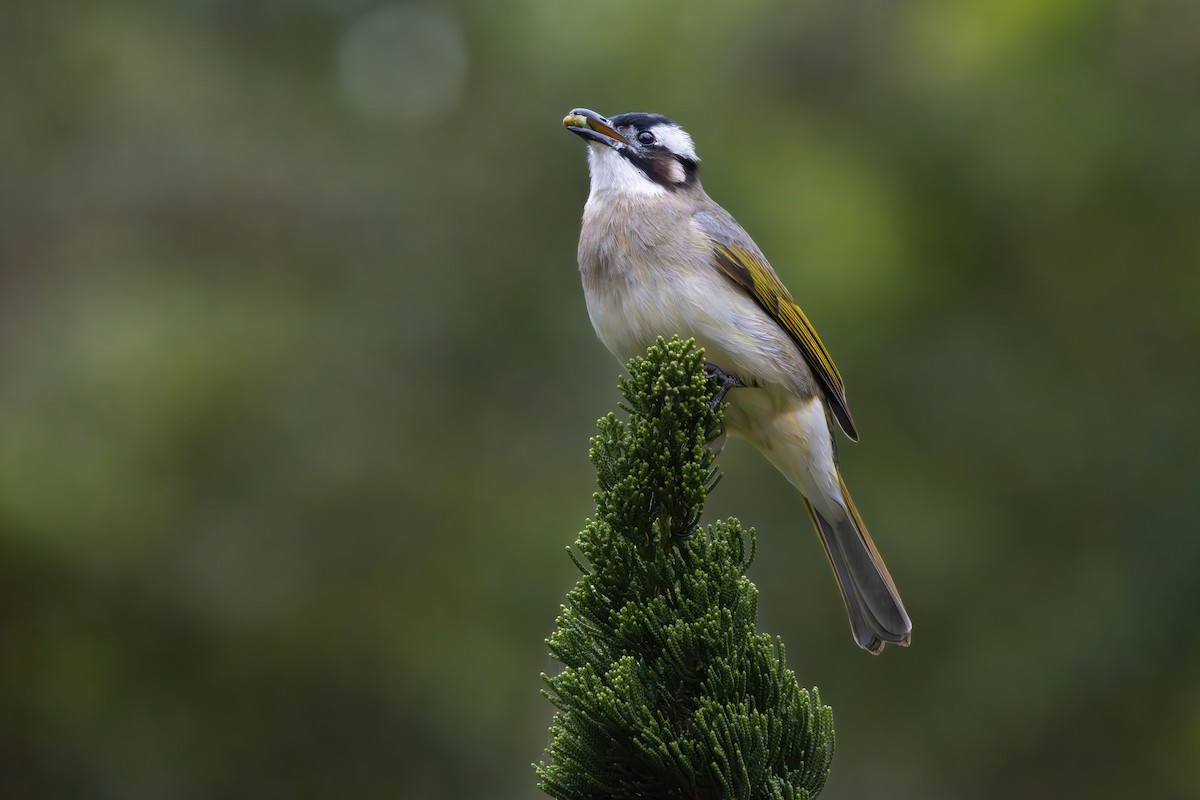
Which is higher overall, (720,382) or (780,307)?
(780,307)

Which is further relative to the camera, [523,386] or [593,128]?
[523,386]

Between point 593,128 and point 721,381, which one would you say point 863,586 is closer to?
point 721,381

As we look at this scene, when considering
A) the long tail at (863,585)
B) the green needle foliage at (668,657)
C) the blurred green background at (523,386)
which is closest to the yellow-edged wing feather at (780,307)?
the long tail at (863,585)

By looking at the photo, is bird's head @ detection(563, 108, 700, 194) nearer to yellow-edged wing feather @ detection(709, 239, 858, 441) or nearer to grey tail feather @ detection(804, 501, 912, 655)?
yellow-edged wing feather @ detection(709, 239, 858, 441)

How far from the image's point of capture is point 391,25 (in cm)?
780

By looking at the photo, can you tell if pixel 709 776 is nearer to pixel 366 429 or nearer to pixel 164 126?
pixel 366 429

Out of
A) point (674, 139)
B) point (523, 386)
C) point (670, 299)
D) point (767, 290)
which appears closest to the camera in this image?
point (670, 299)

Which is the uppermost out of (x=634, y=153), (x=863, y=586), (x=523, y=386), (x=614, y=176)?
(x=634, y=153)

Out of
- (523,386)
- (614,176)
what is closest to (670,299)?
(614,176)

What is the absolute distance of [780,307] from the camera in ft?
14.8

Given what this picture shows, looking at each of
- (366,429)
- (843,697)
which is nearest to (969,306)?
(843,697)

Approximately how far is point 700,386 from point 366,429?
3803mm

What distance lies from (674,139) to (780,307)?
917 mm

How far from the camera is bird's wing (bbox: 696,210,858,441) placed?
438cm
